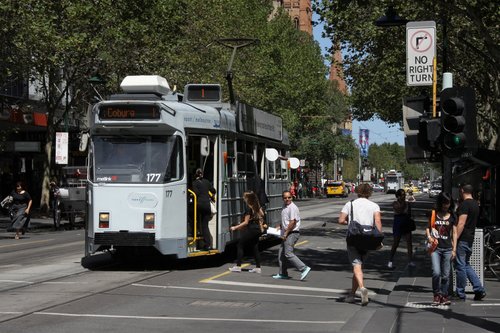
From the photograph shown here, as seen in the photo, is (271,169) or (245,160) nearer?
(245,160)

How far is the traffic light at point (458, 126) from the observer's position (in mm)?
11945

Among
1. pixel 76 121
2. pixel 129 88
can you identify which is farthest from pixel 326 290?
pixel 76 121

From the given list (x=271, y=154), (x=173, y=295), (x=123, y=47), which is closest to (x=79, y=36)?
(x=123, y=47)

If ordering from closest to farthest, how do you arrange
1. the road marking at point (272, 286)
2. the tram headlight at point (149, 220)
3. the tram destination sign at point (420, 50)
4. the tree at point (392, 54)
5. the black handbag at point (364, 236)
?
the black handbag at point (364, 236)
the road marking at point (272, 286)
the tram destination sign at point (420, 50)
the tram headlight at point (149, 220)
the tree at point (392, 54)

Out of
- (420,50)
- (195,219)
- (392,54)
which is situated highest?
(392,54)

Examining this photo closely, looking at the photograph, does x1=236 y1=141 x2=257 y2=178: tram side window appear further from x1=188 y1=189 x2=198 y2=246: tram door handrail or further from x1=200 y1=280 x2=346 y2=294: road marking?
x1=200 y1=280 x2=346 y2=294: road marking

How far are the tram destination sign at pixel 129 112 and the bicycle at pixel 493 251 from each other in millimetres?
6484

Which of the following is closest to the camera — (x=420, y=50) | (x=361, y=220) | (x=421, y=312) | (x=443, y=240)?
(x=421, y=312)

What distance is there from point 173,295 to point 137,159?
3.81 m

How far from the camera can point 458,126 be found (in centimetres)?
1194

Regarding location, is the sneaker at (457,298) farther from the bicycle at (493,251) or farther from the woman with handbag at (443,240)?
the bicycle at (493,251)

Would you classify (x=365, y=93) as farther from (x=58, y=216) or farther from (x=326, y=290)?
(x=326, y=290)

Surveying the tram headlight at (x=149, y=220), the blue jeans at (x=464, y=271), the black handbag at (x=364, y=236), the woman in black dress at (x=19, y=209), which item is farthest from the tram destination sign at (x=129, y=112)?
the woman in black dress at (x=19, y=209)

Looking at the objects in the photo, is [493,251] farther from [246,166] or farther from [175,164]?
[246,166]
